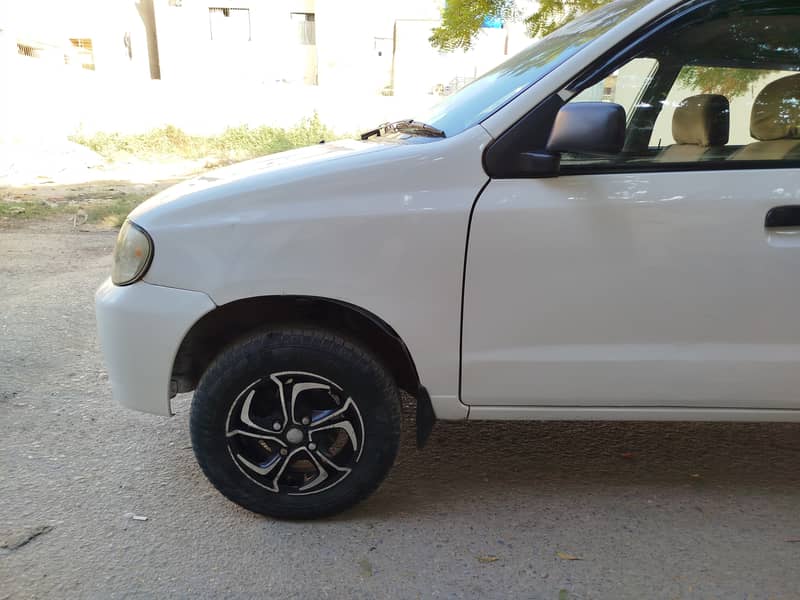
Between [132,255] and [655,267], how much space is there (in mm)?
1853

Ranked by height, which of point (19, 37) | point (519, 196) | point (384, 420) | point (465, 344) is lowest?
point (384, 420)

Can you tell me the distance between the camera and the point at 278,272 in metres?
2.21

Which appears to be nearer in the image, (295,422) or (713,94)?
(295,422)

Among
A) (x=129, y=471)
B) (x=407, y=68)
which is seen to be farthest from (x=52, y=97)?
(x=129, y=471)

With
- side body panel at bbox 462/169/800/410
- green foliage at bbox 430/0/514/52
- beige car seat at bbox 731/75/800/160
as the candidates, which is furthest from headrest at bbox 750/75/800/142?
green foliage at bbox 430/0/514/52

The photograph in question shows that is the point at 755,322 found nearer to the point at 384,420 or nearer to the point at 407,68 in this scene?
the point at 384,420

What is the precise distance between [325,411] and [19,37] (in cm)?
3126

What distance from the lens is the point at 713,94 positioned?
2.57 meters

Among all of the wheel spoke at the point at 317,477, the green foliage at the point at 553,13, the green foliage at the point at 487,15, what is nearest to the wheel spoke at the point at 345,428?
the wheel spoke at the point at 317,477

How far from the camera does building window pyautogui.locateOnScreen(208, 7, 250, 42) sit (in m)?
28.5

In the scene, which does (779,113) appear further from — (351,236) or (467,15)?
(467,15)

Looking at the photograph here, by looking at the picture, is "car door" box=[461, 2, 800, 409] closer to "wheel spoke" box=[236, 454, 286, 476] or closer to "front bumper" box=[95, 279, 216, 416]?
"wheel spoke" box=[236, 454, 286, 476]

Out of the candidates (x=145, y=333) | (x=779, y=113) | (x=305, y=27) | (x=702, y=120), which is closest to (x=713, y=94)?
(x=702, y=120)

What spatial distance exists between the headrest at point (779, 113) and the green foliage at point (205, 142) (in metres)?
16.3
